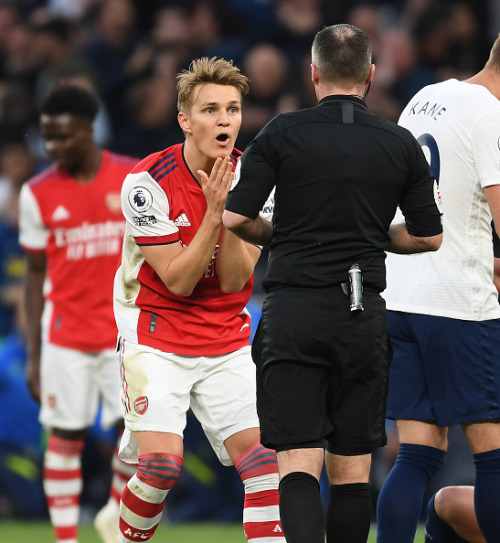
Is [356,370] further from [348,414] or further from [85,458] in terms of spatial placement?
[85,458]

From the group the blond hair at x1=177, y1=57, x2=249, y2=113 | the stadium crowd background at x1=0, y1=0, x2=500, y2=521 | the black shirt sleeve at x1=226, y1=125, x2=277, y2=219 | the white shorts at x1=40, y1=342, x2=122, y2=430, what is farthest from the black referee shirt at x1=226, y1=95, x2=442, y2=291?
the stadium crowd background at x1=0, y1=0, x2=500, y2=521

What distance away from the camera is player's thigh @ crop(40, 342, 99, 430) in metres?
6.20

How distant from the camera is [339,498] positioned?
375 cm

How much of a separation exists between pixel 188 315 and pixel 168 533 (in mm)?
3072

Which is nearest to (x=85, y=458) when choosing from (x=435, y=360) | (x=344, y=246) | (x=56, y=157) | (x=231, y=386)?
(x=56, y=157)

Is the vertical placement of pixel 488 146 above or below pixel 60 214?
above

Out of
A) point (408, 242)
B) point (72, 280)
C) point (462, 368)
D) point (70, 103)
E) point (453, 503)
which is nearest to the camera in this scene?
point (408, 242)

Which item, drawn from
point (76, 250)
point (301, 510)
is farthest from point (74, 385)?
→ point (301, 510)

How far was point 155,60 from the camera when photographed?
9984 mm

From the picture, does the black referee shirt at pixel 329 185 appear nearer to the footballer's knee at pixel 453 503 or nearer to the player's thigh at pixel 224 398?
the player's thigh at pixel 224 398

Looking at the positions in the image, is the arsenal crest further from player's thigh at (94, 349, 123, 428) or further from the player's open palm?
player's thigh at (94, 349, 123, 428)

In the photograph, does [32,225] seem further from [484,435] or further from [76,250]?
[484,435]

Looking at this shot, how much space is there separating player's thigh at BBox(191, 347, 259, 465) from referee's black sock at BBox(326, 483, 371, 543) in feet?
2.57

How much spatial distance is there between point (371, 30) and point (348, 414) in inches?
245
